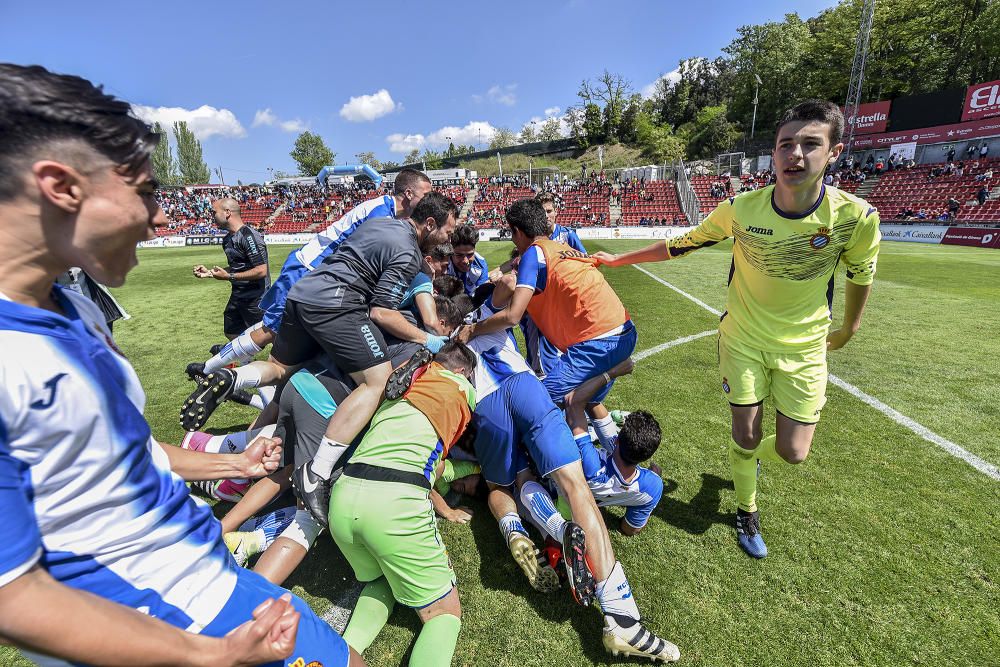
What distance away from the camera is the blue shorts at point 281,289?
181 inches

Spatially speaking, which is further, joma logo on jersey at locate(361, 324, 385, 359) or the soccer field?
joma logo on jersey at locate(361, 324, 385, 359)

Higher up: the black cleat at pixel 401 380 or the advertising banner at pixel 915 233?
the black cleat at pixel 401 380

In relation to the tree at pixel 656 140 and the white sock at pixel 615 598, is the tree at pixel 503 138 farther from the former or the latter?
the white sock at pixel 615 598

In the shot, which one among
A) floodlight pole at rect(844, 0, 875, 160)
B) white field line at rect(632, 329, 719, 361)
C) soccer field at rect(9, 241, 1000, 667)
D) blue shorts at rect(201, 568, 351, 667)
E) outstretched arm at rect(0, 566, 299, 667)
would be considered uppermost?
floodlight pole at rect(844, 0, 875, 160)

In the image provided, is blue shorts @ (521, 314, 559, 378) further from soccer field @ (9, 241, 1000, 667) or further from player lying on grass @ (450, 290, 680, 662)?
soccer field @ (9, 241, 1000, 667)

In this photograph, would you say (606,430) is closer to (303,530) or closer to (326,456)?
(326,456)

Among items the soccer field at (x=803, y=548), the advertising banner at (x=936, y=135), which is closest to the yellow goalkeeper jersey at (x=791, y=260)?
the soccer field at (x=803, y=548)

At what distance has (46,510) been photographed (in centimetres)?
95

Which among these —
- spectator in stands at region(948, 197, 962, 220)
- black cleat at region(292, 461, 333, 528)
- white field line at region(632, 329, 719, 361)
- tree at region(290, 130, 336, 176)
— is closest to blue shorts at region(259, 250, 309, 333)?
black cleat at region(292, 461, 333, 528)

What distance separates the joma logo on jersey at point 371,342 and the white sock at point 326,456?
2.36 feet

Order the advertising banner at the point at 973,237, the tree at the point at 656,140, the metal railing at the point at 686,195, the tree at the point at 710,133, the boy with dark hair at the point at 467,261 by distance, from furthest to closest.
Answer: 1. the tree at the point at 656,140
2. the tree at the point at 710,133
3. the metal railing at the point at 686,195
4. the advertising banner at the point at 973,237
5. the boy with dark hair at the point at 467,261

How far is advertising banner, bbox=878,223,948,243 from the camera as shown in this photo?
21953 mm

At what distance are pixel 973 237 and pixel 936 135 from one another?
1759cm

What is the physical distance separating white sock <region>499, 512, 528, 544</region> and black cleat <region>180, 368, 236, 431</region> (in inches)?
106
